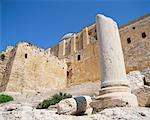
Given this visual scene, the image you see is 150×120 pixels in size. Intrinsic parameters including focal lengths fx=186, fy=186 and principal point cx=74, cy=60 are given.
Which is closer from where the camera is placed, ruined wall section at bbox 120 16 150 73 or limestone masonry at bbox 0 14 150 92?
limestone masonry at bbox 0 14 150 92

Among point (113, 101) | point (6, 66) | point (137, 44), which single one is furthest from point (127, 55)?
point (113, 101)

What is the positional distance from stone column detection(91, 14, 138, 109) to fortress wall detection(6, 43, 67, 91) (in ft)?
50.0

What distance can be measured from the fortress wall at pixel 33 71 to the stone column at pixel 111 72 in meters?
15.3

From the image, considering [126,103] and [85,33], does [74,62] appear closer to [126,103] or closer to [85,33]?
[85,33]

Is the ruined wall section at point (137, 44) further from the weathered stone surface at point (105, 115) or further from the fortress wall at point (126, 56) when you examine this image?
the weathered stone surface at point (105, 115)

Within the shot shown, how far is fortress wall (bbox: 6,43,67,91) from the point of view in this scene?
67.8ft

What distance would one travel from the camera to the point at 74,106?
5859mm

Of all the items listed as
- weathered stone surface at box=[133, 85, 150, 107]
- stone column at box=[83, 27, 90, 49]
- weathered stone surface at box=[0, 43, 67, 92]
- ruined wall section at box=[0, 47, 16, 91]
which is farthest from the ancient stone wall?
weathered stone surface at box=[133, 85, 150, 107]

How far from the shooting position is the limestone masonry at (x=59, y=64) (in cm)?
2110

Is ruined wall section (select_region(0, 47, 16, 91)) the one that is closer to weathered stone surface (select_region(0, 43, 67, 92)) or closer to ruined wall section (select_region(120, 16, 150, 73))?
weathered stone surface (select_region(0, 43, 67, 92))

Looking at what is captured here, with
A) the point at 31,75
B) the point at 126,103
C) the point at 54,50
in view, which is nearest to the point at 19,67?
the point at 31,75

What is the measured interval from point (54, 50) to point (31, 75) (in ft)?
68.9

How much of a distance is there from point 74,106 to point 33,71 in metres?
17.2

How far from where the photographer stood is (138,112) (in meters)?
4.58
